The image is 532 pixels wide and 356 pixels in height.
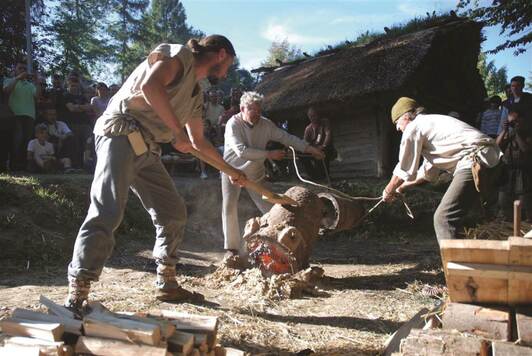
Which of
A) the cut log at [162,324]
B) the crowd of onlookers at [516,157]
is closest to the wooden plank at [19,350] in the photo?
the cut log at [162,324]

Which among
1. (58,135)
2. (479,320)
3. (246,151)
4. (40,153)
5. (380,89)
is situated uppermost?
(380,89)

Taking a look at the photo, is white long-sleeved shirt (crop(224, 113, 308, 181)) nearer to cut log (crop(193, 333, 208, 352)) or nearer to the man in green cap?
the man in green cap

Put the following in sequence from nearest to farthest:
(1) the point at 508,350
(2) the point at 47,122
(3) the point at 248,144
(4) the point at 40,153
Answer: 1. (1) the point at 508,350
2. (3) the point at 248,144
3. (4) the point at 40,153
4. (2) the point at 47,122

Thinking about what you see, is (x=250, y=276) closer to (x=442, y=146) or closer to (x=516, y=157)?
(x=442, y=146)

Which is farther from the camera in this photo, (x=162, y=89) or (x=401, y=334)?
(x=162, y=89)

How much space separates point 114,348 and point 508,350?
1.71 m

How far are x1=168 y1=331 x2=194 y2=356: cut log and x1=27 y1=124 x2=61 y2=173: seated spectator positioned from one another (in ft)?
24.3

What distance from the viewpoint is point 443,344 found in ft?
6.68

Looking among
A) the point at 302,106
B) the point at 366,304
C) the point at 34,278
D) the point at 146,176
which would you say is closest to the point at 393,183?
the point at 366,304

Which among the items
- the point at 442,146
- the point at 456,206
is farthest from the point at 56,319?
the point at 442,146

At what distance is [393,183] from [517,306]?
251 centimetres

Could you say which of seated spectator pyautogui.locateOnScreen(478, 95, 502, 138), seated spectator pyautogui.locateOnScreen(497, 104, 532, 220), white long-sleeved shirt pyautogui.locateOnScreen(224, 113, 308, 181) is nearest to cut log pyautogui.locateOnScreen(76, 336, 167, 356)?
white long-sleeved shirt pyautogui.locateOnScreen(224, 113, 308, 181)

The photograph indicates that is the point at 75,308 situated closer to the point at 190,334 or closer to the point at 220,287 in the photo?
the point at 190,334

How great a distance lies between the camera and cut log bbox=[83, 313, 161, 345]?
205 cm
